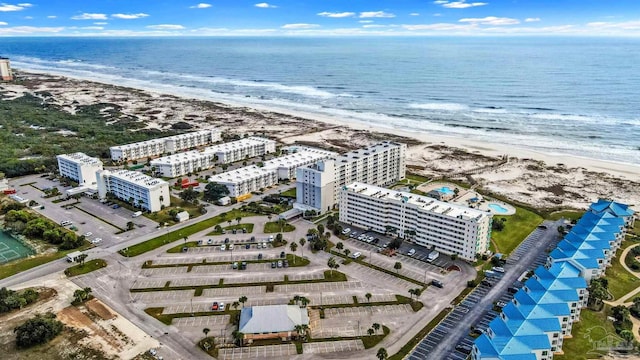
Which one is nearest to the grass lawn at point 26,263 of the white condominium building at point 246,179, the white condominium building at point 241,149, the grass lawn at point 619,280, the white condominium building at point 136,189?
the white condominium building at point 136,189

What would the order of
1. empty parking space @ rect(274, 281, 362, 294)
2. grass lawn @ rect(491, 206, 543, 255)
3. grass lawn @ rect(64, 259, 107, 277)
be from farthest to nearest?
grass lawn @ rect(491, 206, 543, 255) → grass lawn @ rect(64, 259, 107, 277) → empty parking space @ rect(274, 281, 362, 294)

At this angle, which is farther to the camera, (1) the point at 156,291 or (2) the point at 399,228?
(2) the point at 399,228

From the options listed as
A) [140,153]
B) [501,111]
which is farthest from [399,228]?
[501,111]

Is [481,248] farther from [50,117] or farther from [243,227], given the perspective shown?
[50,117]

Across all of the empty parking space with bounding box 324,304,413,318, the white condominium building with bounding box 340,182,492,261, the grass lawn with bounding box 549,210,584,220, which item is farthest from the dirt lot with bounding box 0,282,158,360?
the grass lawn with bounding box 549,210,584,220

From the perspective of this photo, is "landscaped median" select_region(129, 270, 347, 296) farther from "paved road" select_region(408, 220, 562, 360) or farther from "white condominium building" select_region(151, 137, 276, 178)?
"white condominium building" select_region(151, 137, 276, 178)

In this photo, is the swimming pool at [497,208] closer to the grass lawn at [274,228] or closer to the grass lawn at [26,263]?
the grass lawn at [274,228]
